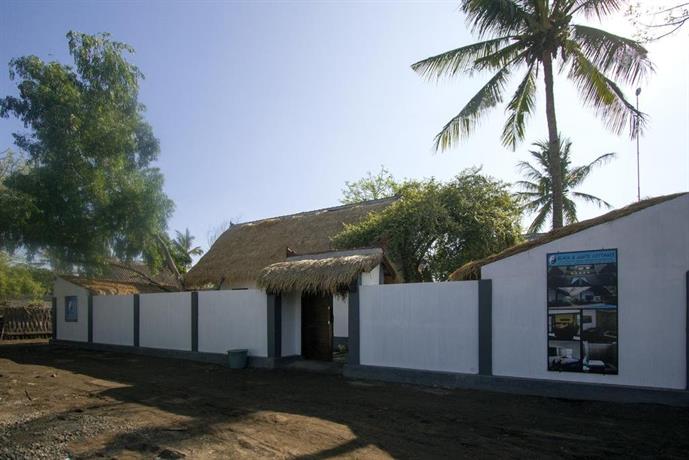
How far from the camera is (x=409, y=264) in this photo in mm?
18188

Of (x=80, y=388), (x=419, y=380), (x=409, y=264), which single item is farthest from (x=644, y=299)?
(x=80, y=388)

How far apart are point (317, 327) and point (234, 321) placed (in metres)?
2.57

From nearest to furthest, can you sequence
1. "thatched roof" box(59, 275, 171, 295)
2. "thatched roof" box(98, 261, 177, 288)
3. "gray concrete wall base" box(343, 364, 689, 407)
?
"gray concrete wall base" box(343, 364, 689, 407) < "thatched roof" box(59, 275, 171, 295) < "thatched roof" box(98, 261, 177, 288)

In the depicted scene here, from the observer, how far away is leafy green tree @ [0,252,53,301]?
27909 mm

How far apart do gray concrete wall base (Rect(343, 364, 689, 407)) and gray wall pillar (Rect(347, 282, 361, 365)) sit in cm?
21

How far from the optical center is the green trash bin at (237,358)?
569 inches

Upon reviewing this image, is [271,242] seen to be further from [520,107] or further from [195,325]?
[520,107]

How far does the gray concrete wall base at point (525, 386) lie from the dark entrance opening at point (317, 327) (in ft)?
7.04

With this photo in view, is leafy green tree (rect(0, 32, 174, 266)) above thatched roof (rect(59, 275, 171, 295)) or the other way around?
above

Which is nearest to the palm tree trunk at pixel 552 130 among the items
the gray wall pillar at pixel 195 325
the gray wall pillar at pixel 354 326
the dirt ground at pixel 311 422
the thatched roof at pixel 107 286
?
the gray wall pillar at pixel 354 326

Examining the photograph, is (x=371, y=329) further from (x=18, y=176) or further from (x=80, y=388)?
(x=18, y=176)

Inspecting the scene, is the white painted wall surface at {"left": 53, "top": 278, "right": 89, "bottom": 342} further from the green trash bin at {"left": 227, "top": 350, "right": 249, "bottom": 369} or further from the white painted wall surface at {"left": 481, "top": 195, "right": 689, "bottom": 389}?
the white painted wall surface at {"left": 481, "top": 195, "right": 689, "bottom": 389}

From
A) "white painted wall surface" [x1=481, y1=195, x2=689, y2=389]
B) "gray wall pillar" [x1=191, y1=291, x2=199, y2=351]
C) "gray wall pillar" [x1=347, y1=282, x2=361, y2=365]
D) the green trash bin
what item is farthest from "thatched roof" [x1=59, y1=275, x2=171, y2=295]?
"white painted wall surface" [x1=481, y1=195, x2=689, y2=389]

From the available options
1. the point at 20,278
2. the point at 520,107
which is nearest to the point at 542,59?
the point at 520,107
